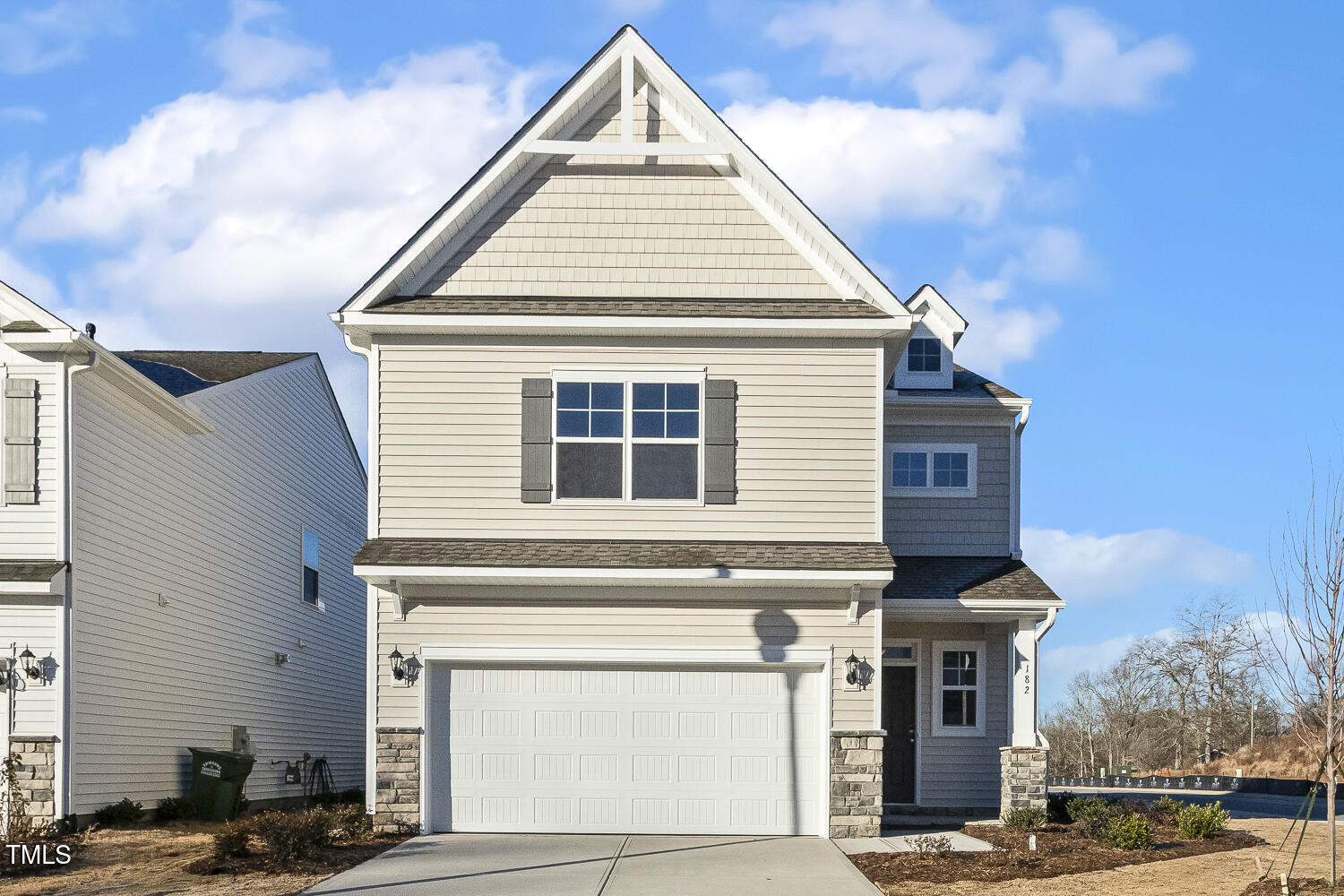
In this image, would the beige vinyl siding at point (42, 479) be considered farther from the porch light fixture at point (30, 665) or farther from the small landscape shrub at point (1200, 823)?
the small landscape shrub at point (1200, 823)

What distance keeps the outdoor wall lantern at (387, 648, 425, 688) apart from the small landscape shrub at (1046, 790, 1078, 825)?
7.41 meters

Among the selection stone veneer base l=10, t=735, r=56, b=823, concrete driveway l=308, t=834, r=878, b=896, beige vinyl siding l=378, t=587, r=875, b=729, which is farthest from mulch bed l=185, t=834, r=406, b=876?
stone veneer base l=10, t=735, r=56, b=823

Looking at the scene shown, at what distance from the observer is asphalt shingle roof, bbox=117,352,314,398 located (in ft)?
60.4

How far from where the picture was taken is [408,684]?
14.6 metres

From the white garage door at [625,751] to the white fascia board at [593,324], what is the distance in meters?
3.77

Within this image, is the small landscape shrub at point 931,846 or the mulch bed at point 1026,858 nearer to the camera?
the mulch bed at point 1026,858

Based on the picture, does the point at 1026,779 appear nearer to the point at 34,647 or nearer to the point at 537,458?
the point at 537,458

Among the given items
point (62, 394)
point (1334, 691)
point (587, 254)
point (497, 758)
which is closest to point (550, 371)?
point (587, 254)

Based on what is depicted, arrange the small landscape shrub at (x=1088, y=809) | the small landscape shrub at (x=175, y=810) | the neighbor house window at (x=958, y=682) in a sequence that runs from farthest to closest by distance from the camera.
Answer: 1. the neighbor house window at (x=958, y=682)
2. the small landscape shrub at (x=175, y=810)
3. the small landscape shrub at (x=1088, y=809)

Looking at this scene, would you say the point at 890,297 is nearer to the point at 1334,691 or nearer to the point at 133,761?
the point at 1334,691

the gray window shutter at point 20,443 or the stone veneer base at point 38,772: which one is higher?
the gray window shutter at point 20,443

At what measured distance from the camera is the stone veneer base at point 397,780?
14336mm

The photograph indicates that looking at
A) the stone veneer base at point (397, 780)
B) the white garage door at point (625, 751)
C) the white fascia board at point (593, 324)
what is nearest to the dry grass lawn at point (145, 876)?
the stone veneer base at point (397, 780)

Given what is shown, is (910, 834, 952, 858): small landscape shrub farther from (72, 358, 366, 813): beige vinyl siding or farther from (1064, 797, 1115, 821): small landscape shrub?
(72, 358, 366, 813): beige vinyl siding
